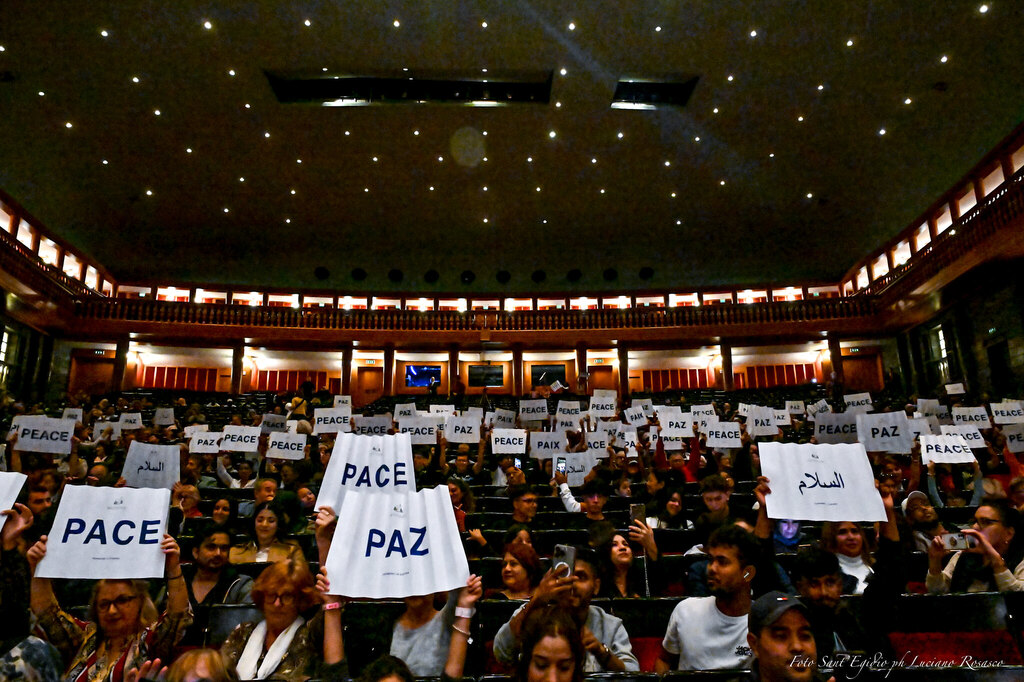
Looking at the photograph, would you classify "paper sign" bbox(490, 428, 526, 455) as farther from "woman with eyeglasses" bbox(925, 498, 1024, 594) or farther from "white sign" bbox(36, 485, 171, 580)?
"white sign" bbox(36, 485, 171, 580)

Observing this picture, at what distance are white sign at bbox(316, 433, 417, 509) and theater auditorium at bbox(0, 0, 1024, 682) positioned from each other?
0.07 feet

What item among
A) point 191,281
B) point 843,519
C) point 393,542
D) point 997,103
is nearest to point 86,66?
point 191,281

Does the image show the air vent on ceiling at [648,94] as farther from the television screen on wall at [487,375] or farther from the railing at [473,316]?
the television screen on wall at [487,375]

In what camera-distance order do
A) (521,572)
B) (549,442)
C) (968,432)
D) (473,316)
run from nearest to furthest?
(521,572)
(968,432)
(549,442)
(473,316)

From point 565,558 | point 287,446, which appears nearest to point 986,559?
point 565,558

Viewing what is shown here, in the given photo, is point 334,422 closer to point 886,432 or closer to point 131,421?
point 131,421

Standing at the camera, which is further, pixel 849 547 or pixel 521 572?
pixel 849 547

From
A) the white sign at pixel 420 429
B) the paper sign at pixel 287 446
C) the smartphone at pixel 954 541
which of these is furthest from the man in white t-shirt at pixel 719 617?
the paper sign at pixel 287 446

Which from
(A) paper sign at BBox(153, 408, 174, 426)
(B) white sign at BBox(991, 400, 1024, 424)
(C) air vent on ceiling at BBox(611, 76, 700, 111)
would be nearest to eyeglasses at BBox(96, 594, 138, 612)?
(A) paper sign at BBox(153, 408, 174, 426)

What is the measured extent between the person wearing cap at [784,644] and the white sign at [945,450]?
441 centimetres

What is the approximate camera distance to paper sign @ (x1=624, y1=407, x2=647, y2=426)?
9.16 m

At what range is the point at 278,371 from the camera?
72.0ft

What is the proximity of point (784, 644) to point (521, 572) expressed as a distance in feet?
4.05

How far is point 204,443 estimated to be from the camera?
6848 millimetres
